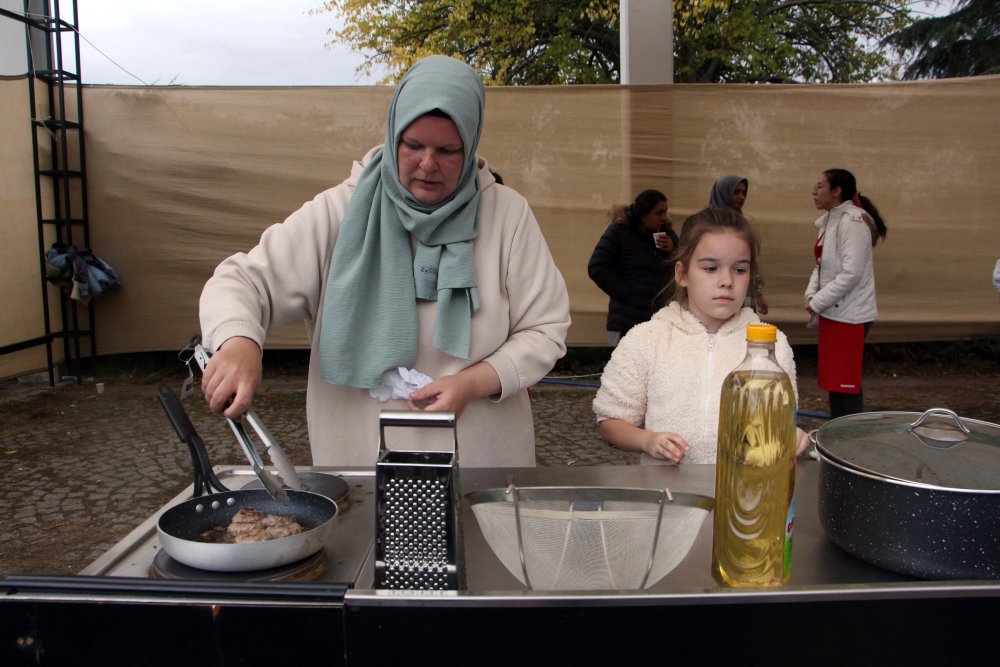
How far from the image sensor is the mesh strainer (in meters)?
1.10

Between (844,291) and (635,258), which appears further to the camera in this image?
(635,258)

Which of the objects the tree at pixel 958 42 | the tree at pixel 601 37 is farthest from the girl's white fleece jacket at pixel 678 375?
the tree at pixel 601 37

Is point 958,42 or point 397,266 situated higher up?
point 958,42

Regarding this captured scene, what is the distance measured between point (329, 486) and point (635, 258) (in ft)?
11.4

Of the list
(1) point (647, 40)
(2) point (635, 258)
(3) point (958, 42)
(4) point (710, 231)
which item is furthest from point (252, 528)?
(3) point (958, 42)

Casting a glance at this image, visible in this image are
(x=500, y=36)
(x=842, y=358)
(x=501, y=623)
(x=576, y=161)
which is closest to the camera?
(x=501, y=623)

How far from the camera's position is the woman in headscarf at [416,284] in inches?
65.1

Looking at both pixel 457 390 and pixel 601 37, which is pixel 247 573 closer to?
pixel 457 390

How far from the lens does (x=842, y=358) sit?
463 cm

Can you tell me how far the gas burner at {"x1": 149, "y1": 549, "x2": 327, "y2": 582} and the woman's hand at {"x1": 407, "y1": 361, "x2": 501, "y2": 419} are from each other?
385 mm

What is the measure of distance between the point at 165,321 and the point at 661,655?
244 inches

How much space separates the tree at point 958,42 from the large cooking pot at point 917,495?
31.7 feet

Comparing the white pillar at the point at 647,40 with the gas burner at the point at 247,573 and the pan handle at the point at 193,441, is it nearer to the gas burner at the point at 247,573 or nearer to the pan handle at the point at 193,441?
the pan handle at the point at 193,441

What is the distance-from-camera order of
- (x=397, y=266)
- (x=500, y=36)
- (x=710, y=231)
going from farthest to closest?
(x=500, y=36)
(x=710, y=231)
(x=397, y=266)
